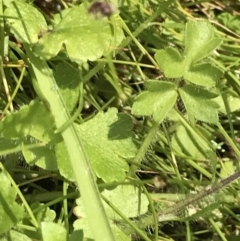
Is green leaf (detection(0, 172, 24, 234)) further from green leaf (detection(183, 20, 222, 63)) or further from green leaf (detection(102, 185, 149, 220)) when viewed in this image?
green leaf (detection(183, 20, 222, 63))

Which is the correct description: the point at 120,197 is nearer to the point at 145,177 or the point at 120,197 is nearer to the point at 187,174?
the point at 145,177

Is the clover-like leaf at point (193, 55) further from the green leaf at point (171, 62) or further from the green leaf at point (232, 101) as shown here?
the green leaf at point (232, 101)

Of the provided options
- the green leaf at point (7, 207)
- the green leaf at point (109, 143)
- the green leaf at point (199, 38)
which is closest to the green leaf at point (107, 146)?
the green leaf at point (109, 143)

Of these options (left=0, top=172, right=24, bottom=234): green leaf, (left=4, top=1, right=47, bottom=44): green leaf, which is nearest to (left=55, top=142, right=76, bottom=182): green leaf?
(left=0, top=172, right=24, bottom=234): green leaf

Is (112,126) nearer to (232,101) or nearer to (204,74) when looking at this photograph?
(204,74)

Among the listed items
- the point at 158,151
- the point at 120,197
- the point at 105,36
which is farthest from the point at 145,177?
the point at 105,36
